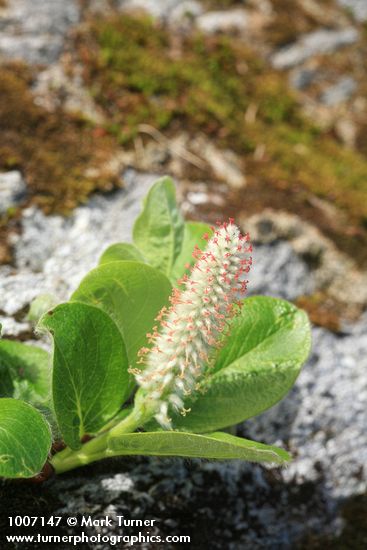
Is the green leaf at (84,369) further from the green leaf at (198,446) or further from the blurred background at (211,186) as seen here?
the blurred background at (211,186)

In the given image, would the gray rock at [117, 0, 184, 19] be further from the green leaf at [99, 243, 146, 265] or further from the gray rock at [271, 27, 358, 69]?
the green leaf at [99, 243, 146, 265]

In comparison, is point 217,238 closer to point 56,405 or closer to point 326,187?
point 56,405

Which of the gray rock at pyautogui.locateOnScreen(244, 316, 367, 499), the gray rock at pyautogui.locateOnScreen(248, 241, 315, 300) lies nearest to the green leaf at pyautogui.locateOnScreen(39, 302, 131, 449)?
the gray rock at pyautogui.locateOnScreen(244, 316, 367, 499)

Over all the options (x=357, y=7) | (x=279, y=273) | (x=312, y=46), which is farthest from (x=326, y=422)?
(x=357, y=7)

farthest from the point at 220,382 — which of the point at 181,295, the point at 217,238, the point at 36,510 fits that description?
the point at 36,510

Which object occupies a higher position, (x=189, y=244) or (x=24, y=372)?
(x=189, y=244)

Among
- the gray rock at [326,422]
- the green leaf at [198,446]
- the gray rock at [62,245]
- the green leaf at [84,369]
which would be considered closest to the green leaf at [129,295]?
the green leaf at [84,369]

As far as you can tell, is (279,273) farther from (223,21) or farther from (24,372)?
(223,21)
